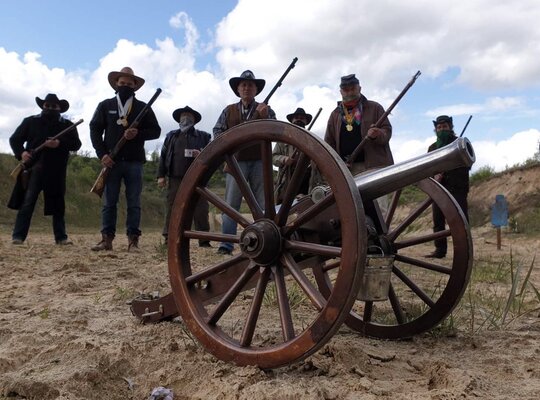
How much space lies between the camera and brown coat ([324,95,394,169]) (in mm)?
5410

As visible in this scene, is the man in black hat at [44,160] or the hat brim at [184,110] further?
the hat brim at [184,110]

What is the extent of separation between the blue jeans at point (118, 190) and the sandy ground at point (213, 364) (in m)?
3.13

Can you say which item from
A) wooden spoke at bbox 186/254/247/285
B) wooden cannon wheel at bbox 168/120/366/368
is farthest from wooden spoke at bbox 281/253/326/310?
wooden spoke at bbox 186/254/247/285

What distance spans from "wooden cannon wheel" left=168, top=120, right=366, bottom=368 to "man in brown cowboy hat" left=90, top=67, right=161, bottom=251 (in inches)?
162

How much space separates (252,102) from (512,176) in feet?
40.3

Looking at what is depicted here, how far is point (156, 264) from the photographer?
5.73 m

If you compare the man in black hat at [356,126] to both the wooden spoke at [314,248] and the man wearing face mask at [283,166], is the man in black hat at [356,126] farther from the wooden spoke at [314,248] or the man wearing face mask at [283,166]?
the wooden spoke at [314,248]

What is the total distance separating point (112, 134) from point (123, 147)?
25cm

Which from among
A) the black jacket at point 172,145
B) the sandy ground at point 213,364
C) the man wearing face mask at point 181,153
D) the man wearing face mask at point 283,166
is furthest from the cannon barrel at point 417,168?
the black jacket at point 172,145

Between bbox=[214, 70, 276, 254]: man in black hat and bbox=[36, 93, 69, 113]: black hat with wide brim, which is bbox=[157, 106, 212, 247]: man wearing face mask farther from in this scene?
bbox=[36, 93, 69, 113]: black hat with wide brim

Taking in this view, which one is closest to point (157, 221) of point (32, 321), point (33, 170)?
point (33, 170)

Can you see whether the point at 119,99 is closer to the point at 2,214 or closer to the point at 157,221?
the point at 2,214

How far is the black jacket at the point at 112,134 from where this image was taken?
670cm

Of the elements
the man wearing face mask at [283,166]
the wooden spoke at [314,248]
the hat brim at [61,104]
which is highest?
the hat brim at [61,104]
